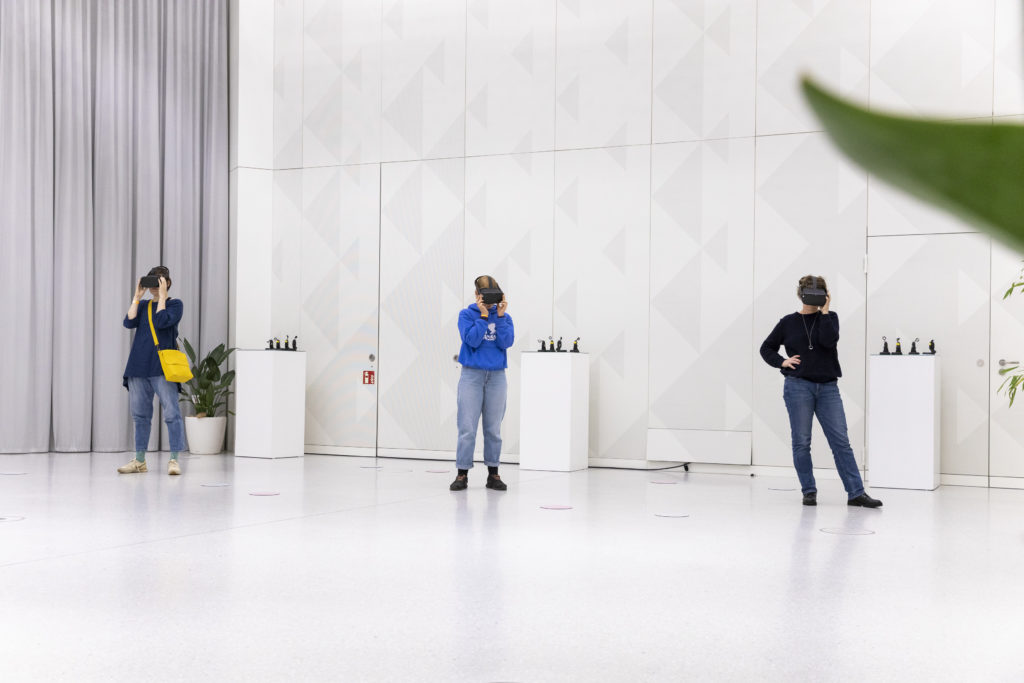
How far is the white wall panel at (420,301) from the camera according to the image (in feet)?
30.9

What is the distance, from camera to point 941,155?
17 centimetres

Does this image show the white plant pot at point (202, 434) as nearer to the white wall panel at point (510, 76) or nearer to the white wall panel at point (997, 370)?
the white wall panel at point (510, 76)

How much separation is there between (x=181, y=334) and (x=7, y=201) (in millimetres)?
2007

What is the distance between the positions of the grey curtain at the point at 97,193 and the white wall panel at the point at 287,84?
1.74ft

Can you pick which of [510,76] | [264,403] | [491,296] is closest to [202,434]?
[264,403]

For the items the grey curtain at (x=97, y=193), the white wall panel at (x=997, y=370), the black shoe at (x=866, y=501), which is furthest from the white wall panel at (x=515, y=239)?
the white wall panel at (x=997, y=370)

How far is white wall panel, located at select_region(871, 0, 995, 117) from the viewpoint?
7715 millimetres

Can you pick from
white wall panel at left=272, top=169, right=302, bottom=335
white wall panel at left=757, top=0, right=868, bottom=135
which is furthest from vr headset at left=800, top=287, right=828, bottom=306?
white wall panel at left=272, top=169, right=302, bottom=335

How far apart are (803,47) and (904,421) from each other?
3.34 meters

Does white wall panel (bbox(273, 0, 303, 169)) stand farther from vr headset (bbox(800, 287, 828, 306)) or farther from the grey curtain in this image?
vr headset (bbox(800, 287, 828, 306))

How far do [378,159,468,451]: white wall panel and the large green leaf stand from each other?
9.17 meters

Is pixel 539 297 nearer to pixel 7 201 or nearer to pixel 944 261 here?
pixel 944 261

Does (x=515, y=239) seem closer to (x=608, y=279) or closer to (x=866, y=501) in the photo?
(x=608, y=279)

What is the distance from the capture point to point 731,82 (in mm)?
8516
